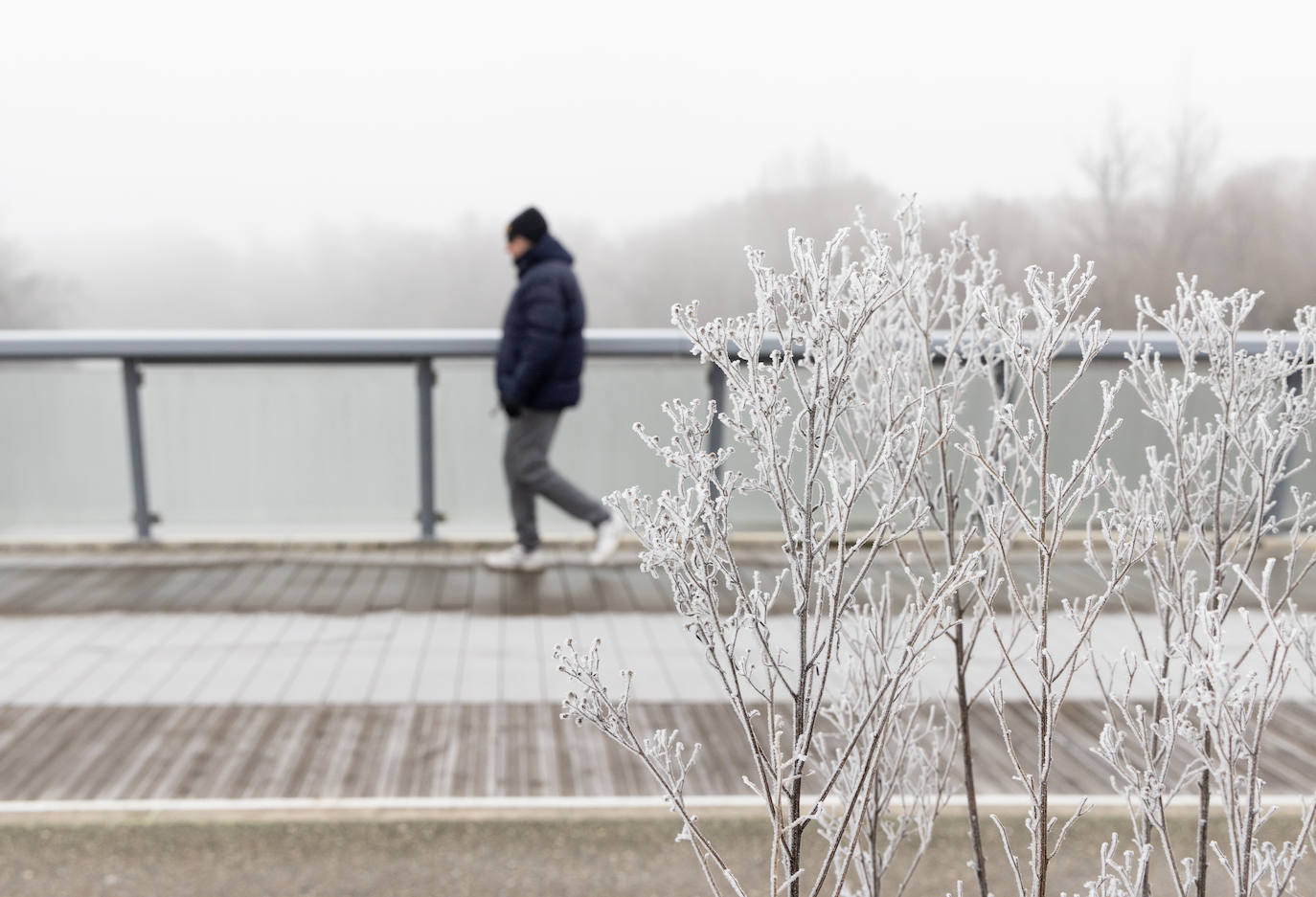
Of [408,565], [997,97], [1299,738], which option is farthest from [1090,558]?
[997,97]

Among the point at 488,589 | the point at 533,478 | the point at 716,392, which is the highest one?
the point at 716,392

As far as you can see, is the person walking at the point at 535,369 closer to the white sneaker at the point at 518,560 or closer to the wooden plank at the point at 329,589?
the white sneaker at the point at 518,560

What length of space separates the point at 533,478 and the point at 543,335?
66 centimetres

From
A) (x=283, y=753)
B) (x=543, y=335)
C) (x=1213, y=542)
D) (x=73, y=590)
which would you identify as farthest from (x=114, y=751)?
(x=1213, y=542)

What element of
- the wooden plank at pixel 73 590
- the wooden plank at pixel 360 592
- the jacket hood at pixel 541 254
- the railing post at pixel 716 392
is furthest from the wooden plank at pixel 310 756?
the railing post at pixel 716 392

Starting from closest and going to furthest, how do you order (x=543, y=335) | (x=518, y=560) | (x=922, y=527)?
(x=922, y=527) < (x=543, y=335) < (x=518, y=560)

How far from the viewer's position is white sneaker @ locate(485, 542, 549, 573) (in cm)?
499

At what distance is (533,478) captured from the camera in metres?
4.86

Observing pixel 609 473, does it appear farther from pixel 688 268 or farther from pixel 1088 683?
pixel 688 268

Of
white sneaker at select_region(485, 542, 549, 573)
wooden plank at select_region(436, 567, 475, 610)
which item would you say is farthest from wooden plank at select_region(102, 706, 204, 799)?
white sneaker at select_region(485, 542, 549, 573)

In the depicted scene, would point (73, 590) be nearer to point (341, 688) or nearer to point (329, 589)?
point (329, 589)

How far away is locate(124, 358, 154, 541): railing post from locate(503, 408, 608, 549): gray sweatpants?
1938 mm

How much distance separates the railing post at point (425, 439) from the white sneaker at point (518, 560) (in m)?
0.62

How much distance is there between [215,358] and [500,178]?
1582cm
